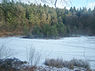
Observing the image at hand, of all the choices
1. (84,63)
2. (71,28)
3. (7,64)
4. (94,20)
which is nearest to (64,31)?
(71,28)

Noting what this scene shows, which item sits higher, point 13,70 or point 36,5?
point 36,5

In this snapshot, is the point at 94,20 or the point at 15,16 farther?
the point at 94,20

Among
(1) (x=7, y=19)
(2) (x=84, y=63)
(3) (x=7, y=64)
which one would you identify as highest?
(1) (x=7, y=19)

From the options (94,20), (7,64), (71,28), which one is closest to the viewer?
(7,64)

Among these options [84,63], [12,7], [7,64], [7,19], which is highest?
[12,7]

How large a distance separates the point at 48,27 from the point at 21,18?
893 inches

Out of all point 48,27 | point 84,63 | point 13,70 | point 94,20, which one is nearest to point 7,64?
point 13,70

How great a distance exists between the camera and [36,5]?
295 centimetres

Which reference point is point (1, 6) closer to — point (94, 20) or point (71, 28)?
point (94, 20)

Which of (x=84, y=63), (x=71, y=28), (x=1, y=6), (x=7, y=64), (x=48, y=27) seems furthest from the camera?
(x=71, y=28)

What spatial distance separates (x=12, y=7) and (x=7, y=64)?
1.52 meters

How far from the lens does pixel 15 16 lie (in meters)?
3.05

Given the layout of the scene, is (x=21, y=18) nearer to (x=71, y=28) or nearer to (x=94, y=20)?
(x=94, y=20)

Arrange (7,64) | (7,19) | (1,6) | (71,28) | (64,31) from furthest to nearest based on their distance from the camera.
Answer: (71,28), (64,31), (7,64), (7,19), (1,6)
